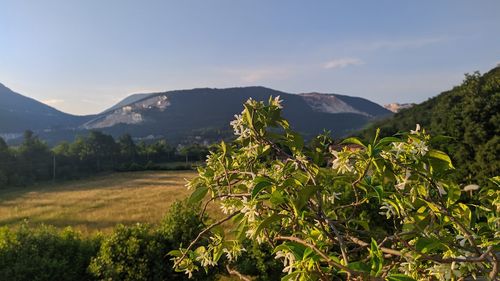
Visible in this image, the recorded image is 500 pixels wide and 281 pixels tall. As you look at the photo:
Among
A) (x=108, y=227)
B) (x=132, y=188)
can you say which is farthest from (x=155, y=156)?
(x=108, y=227)

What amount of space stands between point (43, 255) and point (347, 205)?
303 inches

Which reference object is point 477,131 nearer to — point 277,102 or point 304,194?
point 277,102

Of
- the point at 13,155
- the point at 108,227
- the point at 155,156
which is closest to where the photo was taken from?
the point at 108,227

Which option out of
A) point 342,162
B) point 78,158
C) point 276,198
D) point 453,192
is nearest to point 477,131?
point 453,192

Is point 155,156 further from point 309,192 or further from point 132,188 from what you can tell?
point 309,192

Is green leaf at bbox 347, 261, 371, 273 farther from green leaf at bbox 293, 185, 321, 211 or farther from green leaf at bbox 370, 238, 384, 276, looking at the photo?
green leaf at bbox 293, 185, 321, 211

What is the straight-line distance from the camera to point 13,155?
62.2 meters

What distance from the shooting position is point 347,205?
1711mm

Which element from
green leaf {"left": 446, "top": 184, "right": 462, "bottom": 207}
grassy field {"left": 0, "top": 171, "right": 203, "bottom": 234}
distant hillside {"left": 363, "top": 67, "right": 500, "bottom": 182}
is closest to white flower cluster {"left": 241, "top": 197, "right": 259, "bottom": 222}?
green leaf {"left": 446, "top": 184, "right": 462, "bottom": 207}

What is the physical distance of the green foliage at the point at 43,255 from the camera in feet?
24.0

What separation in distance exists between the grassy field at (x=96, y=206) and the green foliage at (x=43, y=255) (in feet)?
50.7

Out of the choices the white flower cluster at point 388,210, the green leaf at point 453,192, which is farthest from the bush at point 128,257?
the green leaf at point 453,192

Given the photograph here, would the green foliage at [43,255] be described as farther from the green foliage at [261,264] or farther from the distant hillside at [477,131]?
the distant hillside at [477,131]

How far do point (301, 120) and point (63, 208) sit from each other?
161066 millimetres
